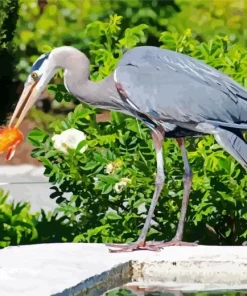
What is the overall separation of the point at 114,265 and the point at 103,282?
0.91ft

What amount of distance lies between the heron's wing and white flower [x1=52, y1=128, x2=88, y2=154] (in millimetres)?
897

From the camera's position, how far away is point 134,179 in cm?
740

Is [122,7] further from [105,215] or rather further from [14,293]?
[14,293]

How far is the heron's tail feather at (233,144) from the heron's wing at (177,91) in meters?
0.07

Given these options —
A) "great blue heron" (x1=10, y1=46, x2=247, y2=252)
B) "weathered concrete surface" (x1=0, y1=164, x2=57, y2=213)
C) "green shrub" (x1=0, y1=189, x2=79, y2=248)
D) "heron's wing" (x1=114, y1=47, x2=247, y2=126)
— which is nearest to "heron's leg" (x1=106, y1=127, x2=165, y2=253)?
"great blue heron" (x1=10, y1=46, x2=247, y2=252)

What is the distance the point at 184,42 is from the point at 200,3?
7.37 m

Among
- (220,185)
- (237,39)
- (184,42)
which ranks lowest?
(220,185)

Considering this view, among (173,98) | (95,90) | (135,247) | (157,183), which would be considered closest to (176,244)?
(135,247)

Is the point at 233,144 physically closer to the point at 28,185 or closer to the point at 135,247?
the point at 135,247

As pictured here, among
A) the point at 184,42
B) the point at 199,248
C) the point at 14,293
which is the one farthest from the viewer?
the point at 184,42

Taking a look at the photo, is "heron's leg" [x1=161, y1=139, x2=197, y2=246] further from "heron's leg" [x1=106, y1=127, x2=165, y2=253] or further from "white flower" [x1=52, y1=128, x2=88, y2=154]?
"white flower" [x1=52, y1=128, x2=88, y2=154]

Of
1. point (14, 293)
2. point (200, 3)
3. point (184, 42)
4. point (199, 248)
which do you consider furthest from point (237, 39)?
point (14, 293)

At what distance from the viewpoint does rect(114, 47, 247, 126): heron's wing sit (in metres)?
6.60

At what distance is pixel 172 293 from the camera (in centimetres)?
600
